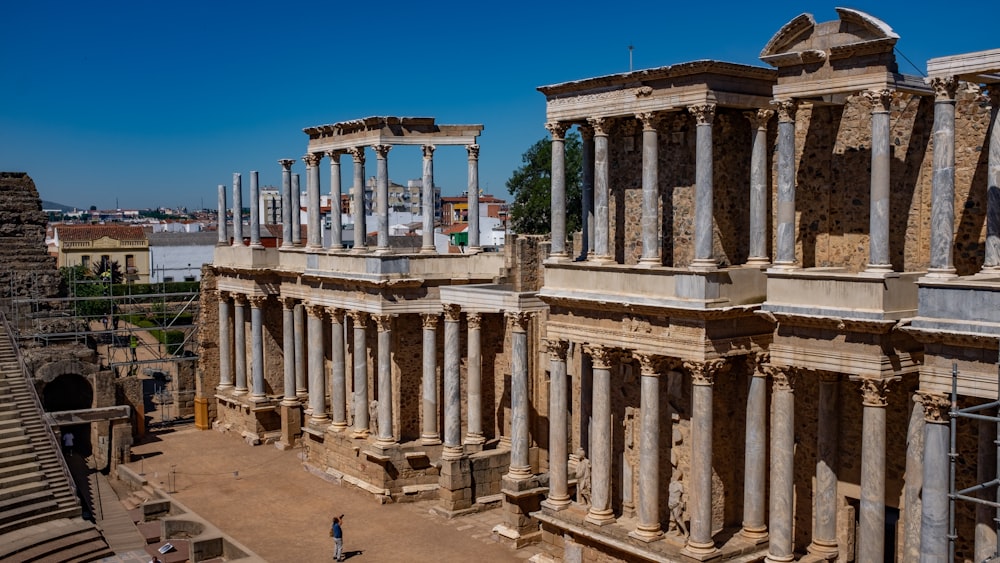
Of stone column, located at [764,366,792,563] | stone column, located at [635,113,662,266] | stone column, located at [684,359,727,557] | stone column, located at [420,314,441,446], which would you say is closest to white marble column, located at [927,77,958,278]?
stone column, located at [764,366,792,563]

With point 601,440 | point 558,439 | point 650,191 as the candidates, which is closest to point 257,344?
point 558,439

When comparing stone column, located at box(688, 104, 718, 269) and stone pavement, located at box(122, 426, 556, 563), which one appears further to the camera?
stone pavement, located at box(122, 426, 556, 563)

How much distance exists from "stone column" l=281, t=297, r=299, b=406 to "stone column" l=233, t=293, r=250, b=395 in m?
2.93

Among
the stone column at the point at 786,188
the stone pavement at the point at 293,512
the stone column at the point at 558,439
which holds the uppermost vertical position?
the stone column at the point at 786,188

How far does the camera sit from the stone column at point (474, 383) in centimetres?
2572

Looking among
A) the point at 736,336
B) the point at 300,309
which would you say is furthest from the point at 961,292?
the point at 300,309

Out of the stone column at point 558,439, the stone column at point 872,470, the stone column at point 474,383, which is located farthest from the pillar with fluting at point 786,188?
the stone column at point 474,383

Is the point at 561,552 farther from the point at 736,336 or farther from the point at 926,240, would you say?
the point at 926,240

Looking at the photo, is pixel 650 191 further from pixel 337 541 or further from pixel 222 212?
pixel 222 212

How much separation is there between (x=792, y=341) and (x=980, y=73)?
16.2 ft

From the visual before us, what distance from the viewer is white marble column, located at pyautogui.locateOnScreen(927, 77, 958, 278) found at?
14.0m

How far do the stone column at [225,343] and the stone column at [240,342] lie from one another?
33.9 inches

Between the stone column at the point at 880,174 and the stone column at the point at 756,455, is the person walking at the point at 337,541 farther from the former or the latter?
the stone column at the point at 880,174

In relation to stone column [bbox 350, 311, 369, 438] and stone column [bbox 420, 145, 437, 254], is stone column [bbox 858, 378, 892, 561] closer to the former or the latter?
stone column [bbox 420, 145, 437, 254]
